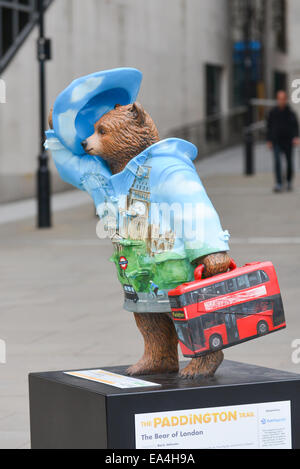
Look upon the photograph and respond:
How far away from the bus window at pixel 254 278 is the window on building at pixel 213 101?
1021 inches

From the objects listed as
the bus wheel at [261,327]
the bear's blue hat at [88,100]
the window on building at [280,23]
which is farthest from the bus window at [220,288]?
the window on building at [280,23]

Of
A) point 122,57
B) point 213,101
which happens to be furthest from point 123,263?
point 213,101

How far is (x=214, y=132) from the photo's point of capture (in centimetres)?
3005

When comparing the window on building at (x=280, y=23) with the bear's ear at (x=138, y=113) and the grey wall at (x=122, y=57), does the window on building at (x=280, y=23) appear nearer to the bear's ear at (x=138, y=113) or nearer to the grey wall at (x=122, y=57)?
A: the grey wall at (x=122, y=57)

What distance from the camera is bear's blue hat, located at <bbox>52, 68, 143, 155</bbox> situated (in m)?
3.96

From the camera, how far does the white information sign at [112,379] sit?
12.2 ft

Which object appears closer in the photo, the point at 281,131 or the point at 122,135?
the point at 122,135

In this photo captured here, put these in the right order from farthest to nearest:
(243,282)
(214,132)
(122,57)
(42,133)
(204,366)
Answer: (214,132) < (122,57) < (42,133) < (204,366) < (243,282)

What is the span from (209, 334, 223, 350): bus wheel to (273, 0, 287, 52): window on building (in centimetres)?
3527

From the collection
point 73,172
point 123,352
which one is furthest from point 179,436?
point 123,352

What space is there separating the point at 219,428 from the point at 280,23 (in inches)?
1424

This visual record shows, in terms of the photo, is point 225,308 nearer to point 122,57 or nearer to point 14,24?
point 14,24

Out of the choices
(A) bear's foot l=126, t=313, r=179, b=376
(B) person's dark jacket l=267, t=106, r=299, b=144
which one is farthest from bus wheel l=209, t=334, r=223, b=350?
(B) person's dark jacket l=267, t=106, r=299, b=144

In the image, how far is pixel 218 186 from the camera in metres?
21.1
